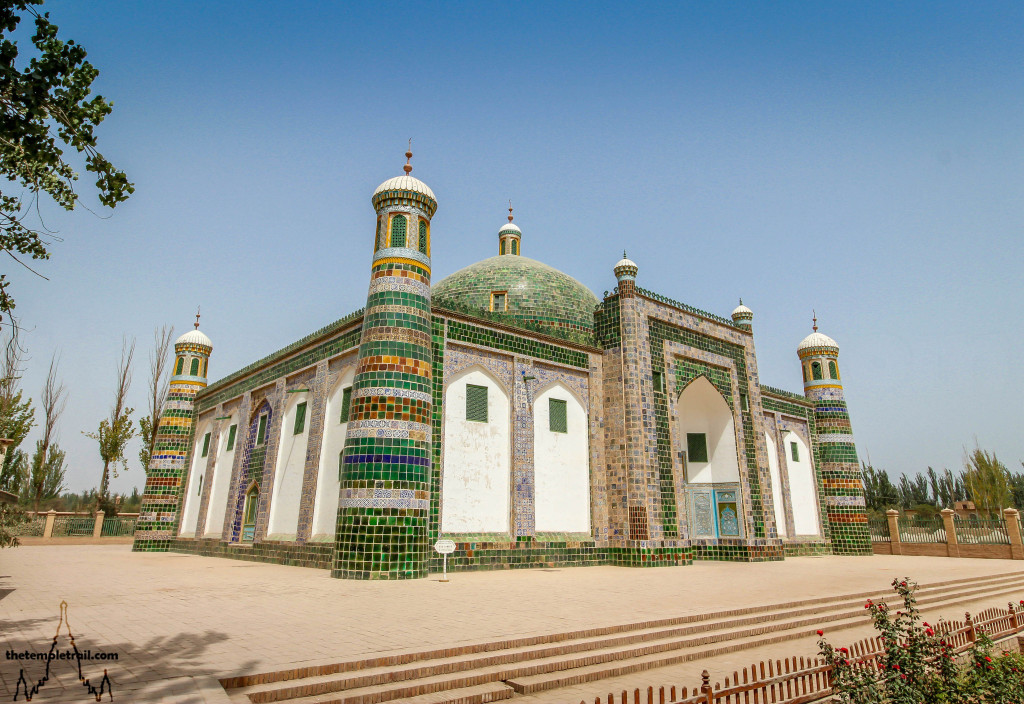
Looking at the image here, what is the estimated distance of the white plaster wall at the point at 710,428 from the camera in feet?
69.3

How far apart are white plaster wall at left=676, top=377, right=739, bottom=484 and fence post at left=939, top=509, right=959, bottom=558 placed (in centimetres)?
1109

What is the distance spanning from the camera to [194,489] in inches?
977

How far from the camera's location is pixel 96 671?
16.0 feet

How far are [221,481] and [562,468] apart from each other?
13.4 metres

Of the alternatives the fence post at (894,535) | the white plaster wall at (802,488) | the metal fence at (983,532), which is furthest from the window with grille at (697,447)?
Result: the metal fence at (983,532)

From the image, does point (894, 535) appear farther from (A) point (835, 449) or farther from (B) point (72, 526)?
(B) point (72, 526)

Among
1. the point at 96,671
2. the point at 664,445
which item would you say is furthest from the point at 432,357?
the point at 96,671

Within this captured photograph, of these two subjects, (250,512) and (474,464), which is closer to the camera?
(474,464)

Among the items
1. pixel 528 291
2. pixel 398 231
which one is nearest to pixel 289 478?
pixel 398 231

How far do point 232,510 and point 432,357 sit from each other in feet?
32.0

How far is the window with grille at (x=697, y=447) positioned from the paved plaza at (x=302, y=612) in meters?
7.41

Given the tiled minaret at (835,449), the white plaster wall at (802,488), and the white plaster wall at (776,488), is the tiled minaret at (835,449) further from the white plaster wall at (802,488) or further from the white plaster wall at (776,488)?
the white plaster wall at (776,488)

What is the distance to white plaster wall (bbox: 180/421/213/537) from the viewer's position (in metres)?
24.2

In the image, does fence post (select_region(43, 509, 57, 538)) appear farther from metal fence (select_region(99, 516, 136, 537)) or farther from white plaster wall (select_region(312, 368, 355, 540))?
white plaster wall (select_region(312, 368, 355, 540))
